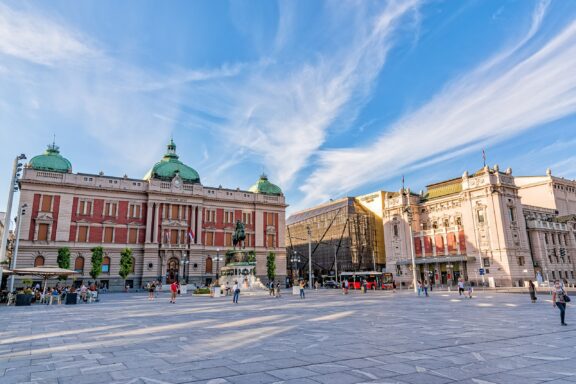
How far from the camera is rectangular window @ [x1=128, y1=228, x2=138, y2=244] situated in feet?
Answer: 213

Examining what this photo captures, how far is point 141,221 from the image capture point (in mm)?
66375

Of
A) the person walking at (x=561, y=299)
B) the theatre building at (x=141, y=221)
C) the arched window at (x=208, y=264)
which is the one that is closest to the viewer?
the person walking at (x=561, y=299)

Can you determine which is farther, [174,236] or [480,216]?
[174,236]

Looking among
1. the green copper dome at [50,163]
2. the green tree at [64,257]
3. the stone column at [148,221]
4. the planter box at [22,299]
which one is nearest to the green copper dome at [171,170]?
the stone column at [148,221]

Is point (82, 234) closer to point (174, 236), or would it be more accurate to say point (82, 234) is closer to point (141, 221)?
point (141, 221)

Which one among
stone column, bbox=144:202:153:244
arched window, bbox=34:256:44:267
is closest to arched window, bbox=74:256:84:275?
arched window, bbox=34:256:44:267

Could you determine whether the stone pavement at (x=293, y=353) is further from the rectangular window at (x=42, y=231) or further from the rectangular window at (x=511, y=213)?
the rectangular window at (x=511, y=213)

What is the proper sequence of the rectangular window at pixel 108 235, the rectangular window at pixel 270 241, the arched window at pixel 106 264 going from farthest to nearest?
the rectangular window at pixel 270 241, the rectangular window at pixel 108 235, the arched window at pixel 106 264

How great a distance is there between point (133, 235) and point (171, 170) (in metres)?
14.3

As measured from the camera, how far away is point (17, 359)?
9.65 meters

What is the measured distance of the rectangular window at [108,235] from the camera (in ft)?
207

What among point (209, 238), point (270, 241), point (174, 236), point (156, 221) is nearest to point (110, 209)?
point (156, 221)

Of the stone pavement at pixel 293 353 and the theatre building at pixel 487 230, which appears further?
the theatre building at pixel 487 230

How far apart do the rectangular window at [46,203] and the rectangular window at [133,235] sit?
1231cm
